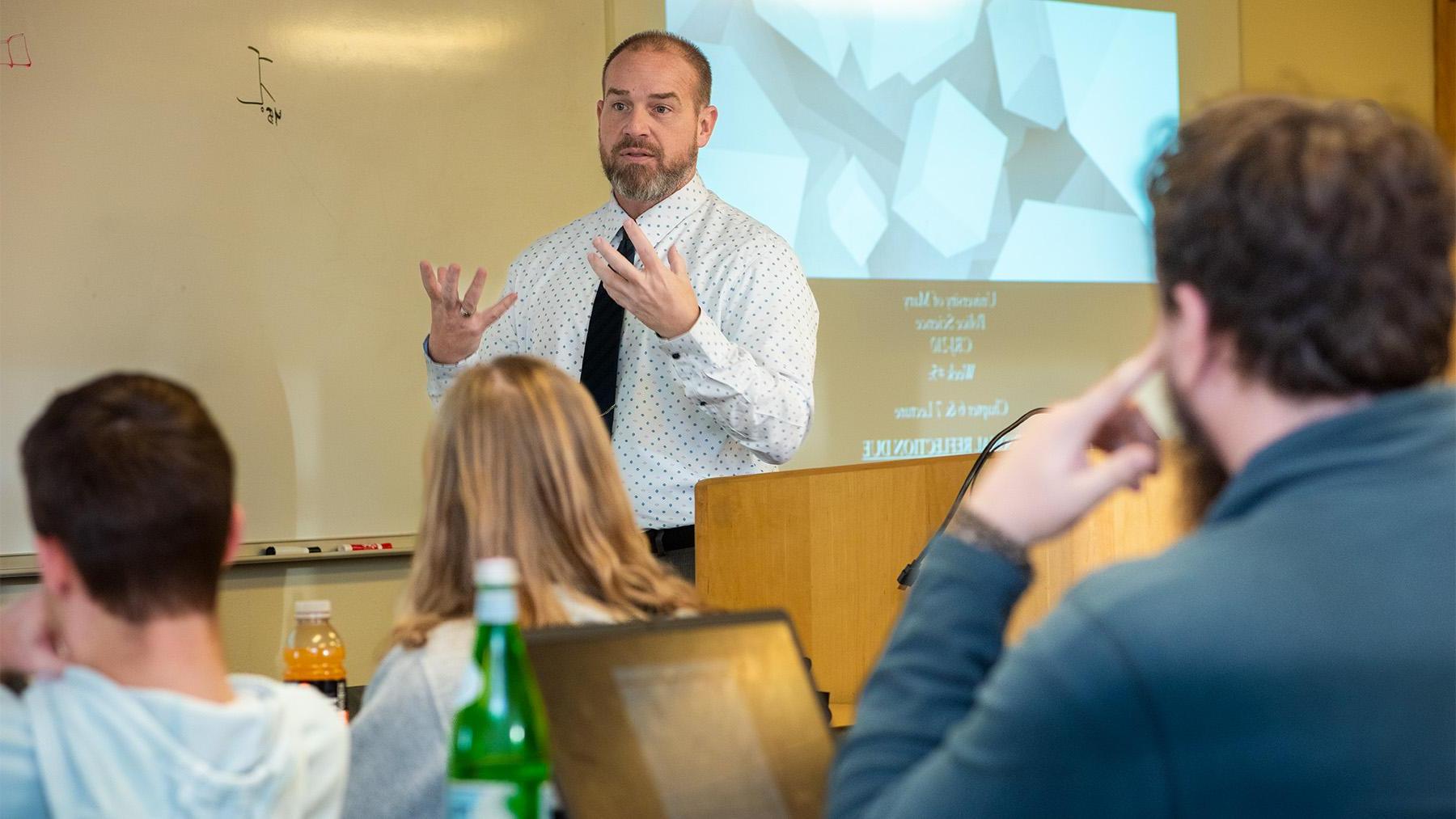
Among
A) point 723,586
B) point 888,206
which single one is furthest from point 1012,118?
point 723,586

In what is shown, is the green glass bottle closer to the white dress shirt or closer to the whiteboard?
the white dress shirt

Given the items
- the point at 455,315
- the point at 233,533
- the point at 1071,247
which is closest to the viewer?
the point at 233,533

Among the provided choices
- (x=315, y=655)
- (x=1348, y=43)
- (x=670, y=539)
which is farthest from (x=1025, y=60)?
(x=315, y=655)

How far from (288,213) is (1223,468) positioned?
9.19ft

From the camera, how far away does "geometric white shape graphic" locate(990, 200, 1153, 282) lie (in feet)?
13.4

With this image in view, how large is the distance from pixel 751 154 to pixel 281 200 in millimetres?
1187

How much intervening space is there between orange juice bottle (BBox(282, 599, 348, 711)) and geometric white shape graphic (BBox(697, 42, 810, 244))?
1.78m

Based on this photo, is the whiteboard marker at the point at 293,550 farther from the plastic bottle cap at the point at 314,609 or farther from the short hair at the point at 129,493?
the short hair at the point at 129,493

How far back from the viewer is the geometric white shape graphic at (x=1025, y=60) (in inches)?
159

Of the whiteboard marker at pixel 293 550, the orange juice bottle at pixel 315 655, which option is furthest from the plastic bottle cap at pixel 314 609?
the whiteboard marker at pixel 293 550

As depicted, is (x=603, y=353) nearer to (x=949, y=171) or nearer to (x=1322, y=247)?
(x=949, y=171)

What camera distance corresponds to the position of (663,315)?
89.6 inches

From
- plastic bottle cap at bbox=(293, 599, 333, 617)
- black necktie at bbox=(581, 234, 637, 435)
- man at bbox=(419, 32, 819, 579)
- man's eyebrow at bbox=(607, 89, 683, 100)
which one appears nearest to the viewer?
plastic bottle cap at bbox=(293, 599, 333, 617)

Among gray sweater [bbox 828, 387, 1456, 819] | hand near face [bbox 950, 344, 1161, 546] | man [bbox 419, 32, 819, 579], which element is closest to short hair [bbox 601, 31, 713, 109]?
man [bbox 419, 32, 819, 579]
